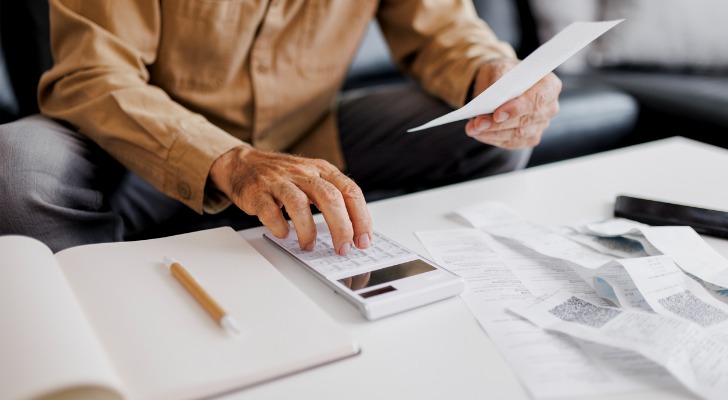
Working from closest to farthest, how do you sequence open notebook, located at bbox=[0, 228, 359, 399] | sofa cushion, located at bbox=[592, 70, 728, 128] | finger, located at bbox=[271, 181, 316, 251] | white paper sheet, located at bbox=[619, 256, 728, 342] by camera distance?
1. open notebook, located at bbox=[0, 228, 359, 399]
2. white paper sheet, located at bbox=[619, 256, 728, 342]
3. finger, located at bbox=[271, 181, 316, 251]
4. sofa cushion, located at bbox=[592, 70, 728, 128]

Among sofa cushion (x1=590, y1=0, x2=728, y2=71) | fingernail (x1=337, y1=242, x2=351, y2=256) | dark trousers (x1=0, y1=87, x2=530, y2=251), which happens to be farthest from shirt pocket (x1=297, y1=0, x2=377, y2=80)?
sofa cushion (x1=590, y1=0, x2=728, y2=71)

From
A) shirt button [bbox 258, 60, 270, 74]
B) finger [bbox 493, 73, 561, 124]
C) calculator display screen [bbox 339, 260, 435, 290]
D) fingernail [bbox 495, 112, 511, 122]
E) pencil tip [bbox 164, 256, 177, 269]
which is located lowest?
pencil tip [bbox 164, 256, 177, 269]

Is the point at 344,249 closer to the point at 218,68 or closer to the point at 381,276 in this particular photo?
the point at 381,276

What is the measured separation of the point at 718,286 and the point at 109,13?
35.3 inches

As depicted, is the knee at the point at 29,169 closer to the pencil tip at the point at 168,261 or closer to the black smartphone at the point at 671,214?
the pencil tip at the point at 168,261

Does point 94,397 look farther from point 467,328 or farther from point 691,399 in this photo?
point 691,399

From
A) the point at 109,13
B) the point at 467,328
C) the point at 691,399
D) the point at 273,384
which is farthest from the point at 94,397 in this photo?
the point at 109,13

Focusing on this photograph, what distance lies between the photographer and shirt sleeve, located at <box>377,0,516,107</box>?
42.4 inches

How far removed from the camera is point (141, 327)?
48cm

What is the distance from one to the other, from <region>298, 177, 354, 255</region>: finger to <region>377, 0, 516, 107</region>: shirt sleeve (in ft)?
1.64

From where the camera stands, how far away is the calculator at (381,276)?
1.74ft

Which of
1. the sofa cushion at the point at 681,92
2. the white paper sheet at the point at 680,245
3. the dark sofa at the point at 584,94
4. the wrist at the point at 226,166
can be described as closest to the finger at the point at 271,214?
the wrist at the point at 226,166

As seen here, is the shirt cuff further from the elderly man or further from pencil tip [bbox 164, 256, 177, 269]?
pencil tip [bbox 164, 256, 177, 269]

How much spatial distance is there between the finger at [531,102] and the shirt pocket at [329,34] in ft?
1.46
